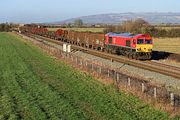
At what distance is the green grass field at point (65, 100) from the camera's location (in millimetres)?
16812

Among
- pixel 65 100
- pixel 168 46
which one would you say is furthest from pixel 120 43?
pixel 65 100

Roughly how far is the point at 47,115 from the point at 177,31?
294ft

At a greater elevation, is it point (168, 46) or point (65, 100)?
point (65, 100)

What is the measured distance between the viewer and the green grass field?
55.2 feet

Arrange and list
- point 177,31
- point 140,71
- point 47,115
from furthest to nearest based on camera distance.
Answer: point 177,31 < point 140,71 < point 47,115

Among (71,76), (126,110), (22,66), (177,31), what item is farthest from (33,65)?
(177,31)

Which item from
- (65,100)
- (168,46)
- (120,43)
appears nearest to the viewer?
(65,100)

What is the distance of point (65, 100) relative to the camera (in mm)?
20000

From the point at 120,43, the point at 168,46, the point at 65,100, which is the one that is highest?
the point at 65,100

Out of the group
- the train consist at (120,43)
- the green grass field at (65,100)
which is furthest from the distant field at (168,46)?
the green grass field at (65,100)

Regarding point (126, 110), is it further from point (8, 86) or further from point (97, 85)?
point (8, 86)

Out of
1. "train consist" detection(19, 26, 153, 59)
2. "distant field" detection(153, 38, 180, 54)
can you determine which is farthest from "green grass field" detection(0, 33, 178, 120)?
"distant field" detection(153, 38, 180, 54)

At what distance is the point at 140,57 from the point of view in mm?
43688

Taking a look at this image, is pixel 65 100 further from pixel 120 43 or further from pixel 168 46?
pixel 168 46
